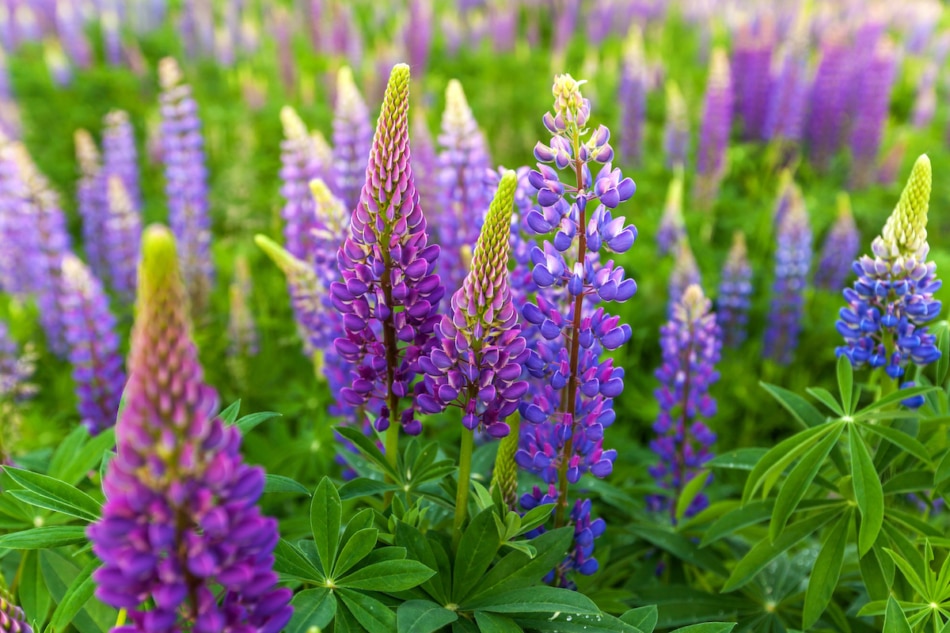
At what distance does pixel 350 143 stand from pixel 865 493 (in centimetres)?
248

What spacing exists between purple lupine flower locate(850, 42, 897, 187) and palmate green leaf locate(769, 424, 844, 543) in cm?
495

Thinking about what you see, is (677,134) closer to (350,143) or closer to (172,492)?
(350,143)

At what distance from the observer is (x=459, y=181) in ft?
9.87

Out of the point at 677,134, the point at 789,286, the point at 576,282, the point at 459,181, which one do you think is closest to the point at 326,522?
the point at 576,282

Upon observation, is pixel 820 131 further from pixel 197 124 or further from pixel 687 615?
pixel 687 615

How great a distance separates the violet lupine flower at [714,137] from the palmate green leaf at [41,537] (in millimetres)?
4803

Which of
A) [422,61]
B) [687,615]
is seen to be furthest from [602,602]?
[422,61]

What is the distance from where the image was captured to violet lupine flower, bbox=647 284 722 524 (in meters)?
2.66

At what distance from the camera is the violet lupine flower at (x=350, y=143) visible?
3412mm

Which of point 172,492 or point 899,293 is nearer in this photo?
point 172,492

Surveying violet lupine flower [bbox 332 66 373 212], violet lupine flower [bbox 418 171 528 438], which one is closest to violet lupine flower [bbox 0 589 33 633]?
violet lupine flower [bbox 418 171 528 438]

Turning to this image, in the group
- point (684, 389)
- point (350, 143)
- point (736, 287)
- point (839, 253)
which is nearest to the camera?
point (684, 389)

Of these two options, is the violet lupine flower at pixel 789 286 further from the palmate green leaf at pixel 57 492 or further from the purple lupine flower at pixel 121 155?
the purple lupine flower at pixel 121 155

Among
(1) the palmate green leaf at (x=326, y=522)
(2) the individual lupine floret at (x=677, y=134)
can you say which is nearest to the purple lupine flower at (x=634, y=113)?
(2) the individual lupine floret at (x=677, y=134)
